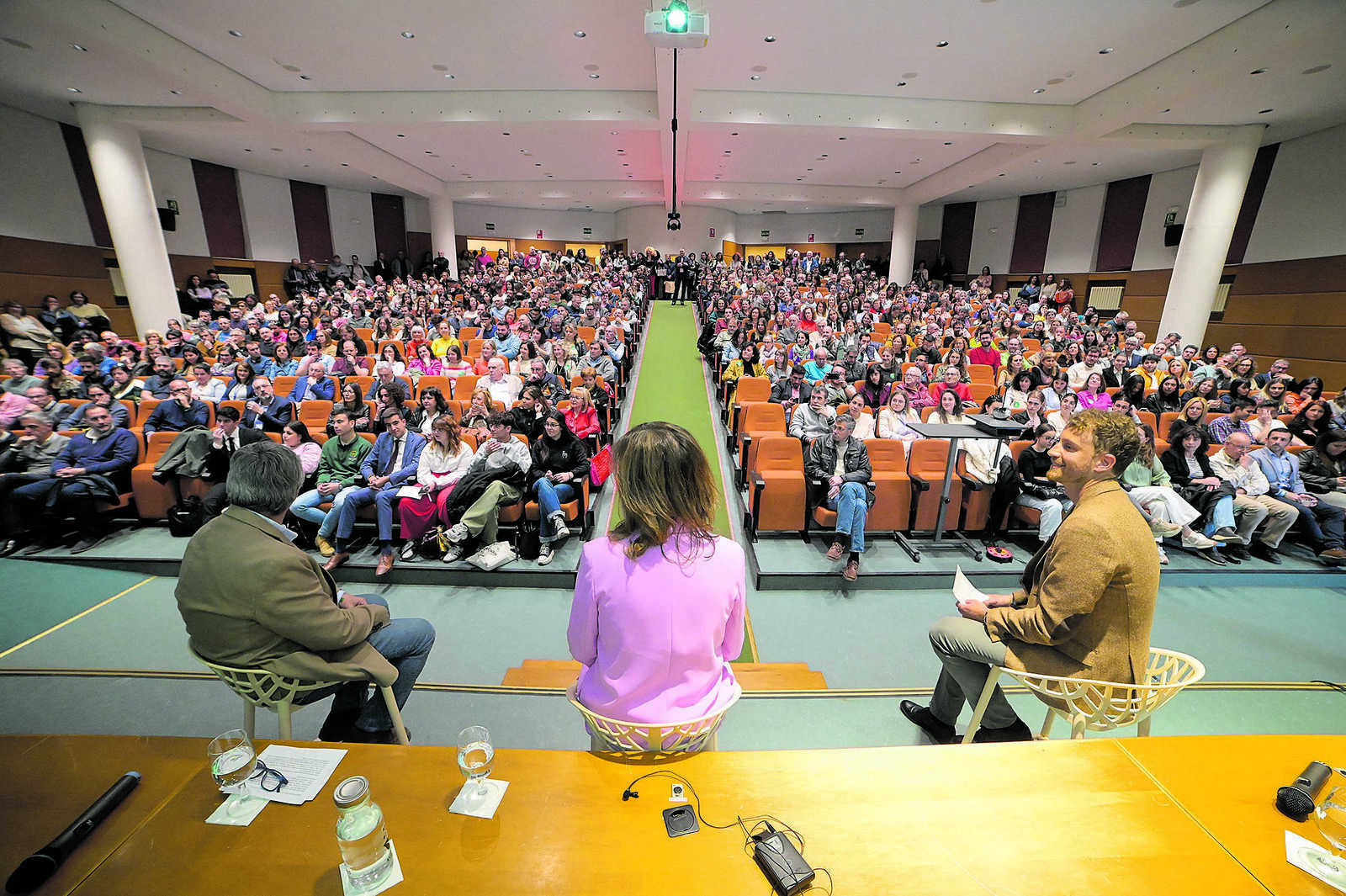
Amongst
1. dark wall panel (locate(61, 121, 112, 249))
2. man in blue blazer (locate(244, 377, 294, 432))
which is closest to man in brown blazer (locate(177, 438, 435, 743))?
man in blue blazer (locate(244, 377, 294, 432))

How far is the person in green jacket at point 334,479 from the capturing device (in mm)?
3627

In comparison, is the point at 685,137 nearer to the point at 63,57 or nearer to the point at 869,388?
the point at 869,388

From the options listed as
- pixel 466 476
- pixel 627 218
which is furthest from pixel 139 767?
pixel 627 218

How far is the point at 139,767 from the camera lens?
1122 mm

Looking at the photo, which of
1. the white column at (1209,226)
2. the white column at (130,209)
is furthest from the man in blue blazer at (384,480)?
the white column at (1209,226)

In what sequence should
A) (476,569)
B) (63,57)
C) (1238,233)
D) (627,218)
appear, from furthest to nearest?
1. (627,218)
2. (1238,233)
3. (63,57)
4. (476,569)

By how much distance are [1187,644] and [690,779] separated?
3.34 metres

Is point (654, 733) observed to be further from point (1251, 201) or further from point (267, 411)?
point (1251, 201)

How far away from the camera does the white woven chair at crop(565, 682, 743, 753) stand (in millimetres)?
1181

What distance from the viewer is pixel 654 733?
1181 mm

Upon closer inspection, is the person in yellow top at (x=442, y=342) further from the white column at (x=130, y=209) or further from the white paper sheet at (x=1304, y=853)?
the white paper sheet at (x=1304, y=853)

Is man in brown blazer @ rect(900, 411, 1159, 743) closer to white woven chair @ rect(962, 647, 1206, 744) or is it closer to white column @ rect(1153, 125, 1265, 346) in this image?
white woven chair @ rect(962, 647, 1206, 744)

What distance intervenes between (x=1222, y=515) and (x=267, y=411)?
7.61m

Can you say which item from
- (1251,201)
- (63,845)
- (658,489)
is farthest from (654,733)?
(1251,201)
